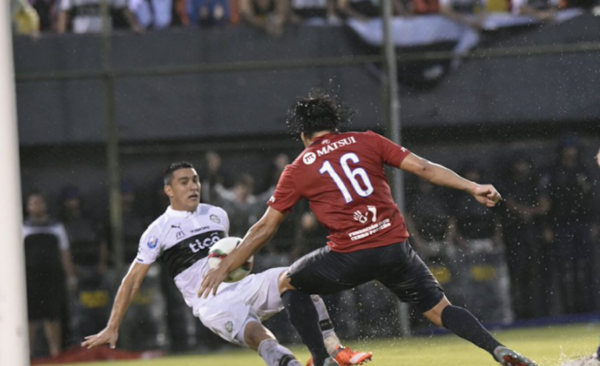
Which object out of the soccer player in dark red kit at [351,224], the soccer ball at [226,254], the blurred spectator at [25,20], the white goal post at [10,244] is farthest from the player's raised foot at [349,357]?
the blurred spectator at [25,20]

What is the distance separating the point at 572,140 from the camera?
13055mm

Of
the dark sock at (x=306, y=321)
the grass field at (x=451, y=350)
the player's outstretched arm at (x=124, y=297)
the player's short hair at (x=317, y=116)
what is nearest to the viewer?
the dark sock at (x=306, y=321)

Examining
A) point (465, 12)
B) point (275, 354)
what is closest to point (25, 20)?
point (465, 12)

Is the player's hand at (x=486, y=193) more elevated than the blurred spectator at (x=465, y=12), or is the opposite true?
the blurred spectator at (x=465, y=12)

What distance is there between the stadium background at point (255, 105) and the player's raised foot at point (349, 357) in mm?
5552

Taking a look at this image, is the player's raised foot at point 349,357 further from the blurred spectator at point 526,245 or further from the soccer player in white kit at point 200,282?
the blurred spectator at point 526,245

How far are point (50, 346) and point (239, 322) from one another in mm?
5601

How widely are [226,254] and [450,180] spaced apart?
1.61 m

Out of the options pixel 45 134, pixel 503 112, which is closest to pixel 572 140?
pixel 503 112

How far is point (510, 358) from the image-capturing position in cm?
624

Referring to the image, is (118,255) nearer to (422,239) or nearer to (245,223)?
(245,223)

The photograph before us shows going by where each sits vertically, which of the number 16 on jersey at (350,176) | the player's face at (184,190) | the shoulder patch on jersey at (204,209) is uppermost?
the number 16 on jersey at (350,176)

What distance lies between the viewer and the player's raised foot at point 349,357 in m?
7.08

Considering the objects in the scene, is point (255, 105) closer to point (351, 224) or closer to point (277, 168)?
point (277, 168)
